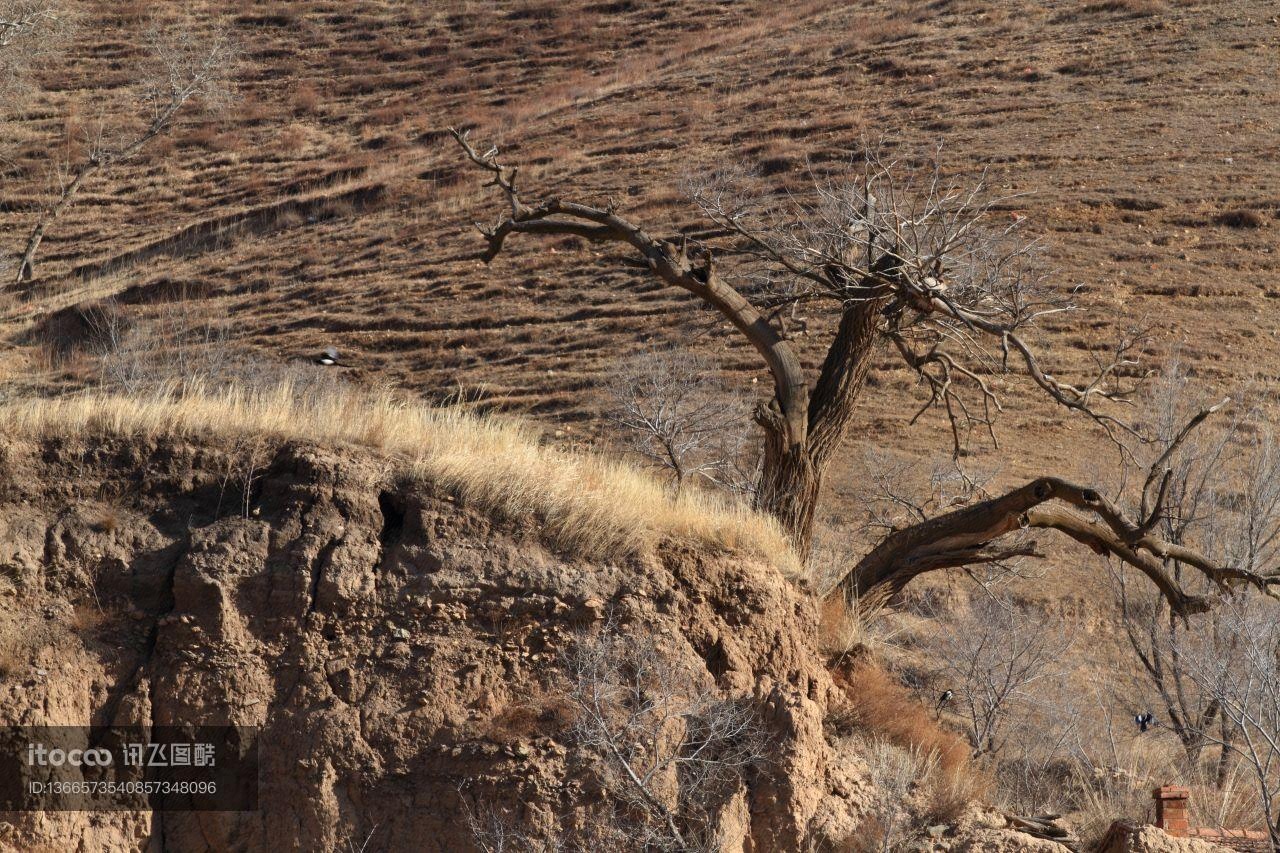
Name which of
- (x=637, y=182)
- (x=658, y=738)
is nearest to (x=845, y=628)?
(x=658, y=738)

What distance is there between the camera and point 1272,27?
126 feet

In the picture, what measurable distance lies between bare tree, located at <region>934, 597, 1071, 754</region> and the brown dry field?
3.82 metres

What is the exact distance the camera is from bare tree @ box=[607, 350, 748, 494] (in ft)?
61.2

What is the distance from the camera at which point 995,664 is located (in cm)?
1530

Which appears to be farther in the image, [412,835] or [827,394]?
[827,394]

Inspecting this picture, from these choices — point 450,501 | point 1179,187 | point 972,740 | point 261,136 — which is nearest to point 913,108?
point 1179,187

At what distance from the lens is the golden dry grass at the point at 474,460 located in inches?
319

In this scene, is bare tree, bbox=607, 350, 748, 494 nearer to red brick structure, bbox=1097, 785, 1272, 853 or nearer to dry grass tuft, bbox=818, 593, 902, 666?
dry grass tuft, bbox=818, 593, 902, 666

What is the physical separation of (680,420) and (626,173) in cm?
1925

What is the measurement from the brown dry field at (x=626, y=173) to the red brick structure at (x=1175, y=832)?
38.3 feet

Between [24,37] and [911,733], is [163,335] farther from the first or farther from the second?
[911,733]

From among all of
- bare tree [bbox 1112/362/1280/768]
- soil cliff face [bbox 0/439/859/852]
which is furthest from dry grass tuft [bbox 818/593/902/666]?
bare tree [bbox 1112/362/1280/768]

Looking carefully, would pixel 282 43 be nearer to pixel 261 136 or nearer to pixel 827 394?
pixel 261 136

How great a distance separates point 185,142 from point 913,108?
25148mm
